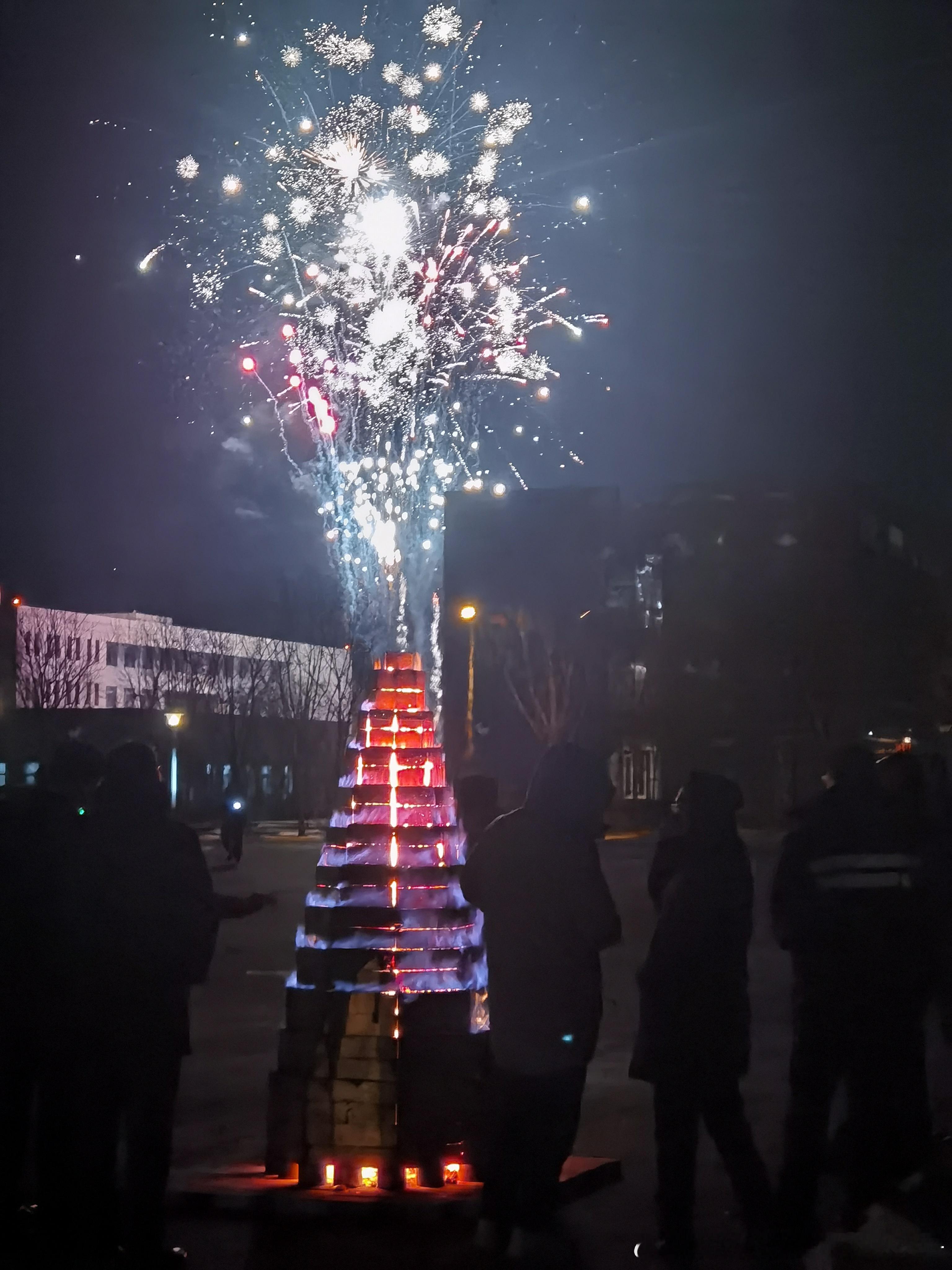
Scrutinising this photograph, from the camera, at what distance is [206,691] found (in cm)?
6347

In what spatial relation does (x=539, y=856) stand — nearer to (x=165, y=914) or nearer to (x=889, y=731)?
(x=165, y=914)

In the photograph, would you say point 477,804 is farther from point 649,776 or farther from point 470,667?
point 649,776

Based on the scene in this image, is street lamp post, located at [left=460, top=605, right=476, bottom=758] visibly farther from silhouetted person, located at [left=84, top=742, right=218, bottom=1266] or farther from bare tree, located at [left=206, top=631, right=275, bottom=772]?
silhouetted person, located at [left=84, top=742, right=218, bottom=1266]

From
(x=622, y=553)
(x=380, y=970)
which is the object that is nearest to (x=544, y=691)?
(x=622, y=553)

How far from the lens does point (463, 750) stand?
46.5 meters

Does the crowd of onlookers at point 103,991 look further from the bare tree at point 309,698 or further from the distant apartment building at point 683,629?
the bare tree at point 309,698

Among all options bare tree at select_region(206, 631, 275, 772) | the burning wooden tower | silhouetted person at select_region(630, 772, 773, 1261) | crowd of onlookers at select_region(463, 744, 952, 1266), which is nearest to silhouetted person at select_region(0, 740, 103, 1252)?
the burning wooden tower

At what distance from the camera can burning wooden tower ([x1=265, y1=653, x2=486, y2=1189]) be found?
614cm

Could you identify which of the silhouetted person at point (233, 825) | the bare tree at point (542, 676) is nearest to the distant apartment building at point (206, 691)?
the bare tree at point (542, 676)

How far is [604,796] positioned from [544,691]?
4807cm

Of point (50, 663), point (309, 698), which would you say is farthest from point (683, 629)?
point (50, 663)

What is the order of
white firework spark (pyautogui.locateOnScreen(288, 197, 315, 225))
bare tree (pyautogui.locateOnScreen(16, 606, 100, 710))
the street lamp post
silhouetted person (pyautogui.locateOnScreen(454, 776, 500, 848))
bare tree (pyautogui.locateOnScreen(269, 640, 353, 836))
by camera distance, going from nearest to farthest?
silhouetted person (pyautogui.locateOnScreen(454, 776, 500, 848)), white firework spark (pyautogui.locateOnScreen(288, 197, 315, 225)), the street lamp post, bare tree (pyautogui.locateOnScreen(16, 606, 100, 710)), bare tree (pyautogui.locateOnScreen(269, 640, 353, 836))

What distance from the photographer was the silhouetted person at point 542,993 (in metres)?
5.34

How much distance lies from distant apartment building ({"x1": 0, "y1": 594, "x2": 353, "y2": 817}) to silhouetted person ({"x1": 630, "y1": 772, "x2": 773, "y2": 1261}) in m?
Result: 42.0
